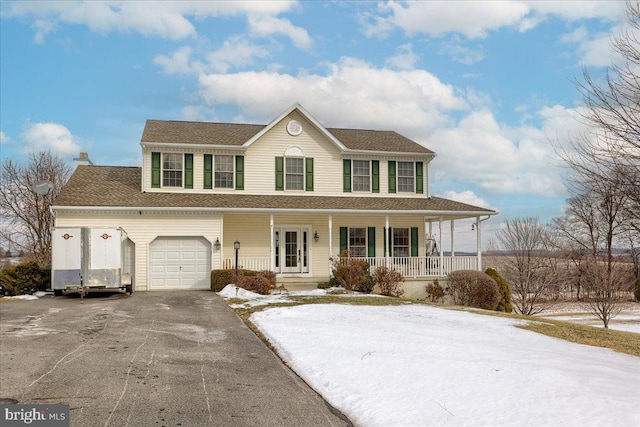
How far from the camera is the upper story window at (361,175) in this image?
1006 inches

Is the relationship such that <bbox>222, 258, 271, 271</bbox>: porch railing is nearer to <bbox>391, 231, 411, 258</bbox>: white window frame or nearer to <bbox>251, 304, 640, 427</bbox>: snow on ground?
<bbox>391, 231, 411, 258</bbox>: white window frame

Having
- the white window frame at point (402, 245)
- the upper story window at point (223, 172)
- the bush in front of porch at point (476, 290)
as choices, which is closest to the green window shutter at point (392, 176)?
the white window frame at point (402, 245)

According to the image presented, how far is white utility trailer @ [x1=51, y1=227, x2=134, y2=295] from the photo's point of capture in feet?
59.9

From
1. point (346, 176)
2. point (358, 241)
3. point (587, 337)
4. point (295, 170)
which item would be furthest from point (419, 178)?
point (587, 337)

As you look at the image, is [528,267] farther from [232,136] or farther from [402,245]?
[232,136]

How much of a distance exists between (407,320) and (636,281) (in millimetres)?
31466

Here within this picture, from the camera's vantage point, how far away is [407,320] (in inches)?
498

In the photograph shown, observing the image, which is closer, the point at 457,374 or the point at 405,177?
the point at 457,374

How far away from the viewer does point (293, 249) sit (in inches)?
962

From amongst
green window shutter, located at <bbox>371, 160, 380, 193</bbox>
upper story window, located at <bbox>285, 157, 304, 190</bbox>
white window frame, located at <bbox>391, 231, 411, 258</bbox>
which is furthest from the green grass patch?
upper story window, located at <bbox>285, 157, 304, 190</bbox>

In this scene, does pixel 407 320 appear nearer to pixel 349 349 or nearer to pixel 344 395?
pixel 349 349

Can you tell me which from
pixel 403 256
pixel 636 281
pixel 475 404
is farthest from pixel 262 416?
pixel 636 281

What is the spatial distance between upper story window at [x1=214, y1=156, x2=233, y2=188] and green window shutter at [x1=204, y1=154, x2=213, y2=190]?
0.74 ft

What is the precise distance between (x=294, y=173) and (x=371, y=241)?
4757 millimetres
